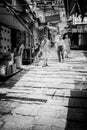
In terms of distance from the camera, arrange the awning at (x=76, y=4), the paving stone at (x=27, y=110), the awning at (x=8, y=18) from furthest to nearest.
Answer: the awning at (x=8, y=18) < the awning at (x=76, y=4) < the paving stone at (x=27, y=110)

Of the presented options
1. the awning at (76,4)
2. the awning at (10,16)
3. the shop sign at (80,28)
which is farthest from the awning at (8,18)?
the shop sign at (80,28)

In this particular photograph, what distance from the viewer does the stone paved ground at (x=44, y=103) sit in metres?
4.29

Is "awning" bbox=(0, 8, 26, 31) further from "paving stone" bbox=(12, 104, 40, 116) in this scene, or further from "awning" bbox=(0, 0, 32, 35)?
"paving stone" bbox=(12, 104, 40, 116)

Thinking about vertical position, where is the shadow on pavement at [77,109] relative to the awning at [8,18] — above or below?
below

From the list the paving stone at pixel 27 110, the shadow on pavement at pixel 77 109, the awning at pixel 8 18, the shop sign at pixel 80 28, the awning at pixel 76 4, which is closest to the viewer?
the shadow on pavement at pixel 77 109

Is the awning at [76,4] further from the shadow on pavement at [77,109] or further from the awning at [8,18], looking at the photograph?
the awning at [8,18]

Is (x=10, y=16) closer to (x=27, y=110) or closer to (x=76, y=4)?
(x=76, y=4)

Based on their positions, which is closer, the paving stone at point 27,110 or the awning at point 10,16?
the paving stone at point 27,110

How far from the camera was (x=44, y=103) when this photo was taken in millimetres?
5719

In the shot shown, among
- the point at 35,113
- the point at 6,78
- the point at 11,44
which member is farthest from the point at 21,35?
the point at 35,113

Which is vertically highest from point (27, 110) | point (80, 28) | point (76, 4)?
point (80, 28)

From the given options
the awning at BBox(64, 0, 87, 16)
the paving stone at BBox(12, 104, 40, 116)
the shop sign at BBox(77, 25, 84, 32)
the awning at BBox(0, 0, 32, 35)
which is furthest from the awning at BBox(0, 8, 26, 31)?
the shop sign at BBox(77, 25, 84, 32)

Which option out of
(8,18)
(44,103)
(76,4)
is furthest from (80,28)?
(44,103)

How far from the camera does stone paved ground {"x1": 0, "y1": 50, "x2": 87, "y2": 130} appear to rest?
169 inches
